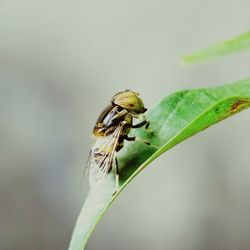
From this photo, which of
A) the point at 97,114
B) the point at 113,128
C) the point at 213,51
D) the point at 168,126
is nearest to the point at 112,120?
the point at 113,128

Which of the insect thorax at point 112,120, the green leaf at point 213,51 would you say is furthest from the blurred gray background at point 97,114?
the green leaf at point 213,51

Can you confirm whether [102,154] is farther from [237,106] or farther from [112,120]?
[237,106]

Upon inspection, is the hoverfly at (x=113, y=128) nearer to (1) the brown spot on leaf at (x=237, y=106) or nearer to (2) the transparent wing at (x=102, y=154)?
(2) the transparent wing at (x=102, y=154)

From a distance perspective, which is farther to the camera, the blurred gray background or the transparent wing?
the blurred gray background

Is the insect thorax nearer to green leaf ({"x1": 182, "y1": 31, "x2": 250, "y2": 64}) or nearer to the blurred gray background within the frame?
green leaf ({"x1": 182, "y1": 31, "x2": 250, "y2": 64})

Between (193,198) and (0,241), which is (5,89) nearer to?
(0,241)

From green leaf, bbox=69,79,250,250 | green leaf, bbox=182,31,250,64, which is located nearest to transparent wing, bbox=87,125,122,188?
green leaf, bbox=69,79,250,250
